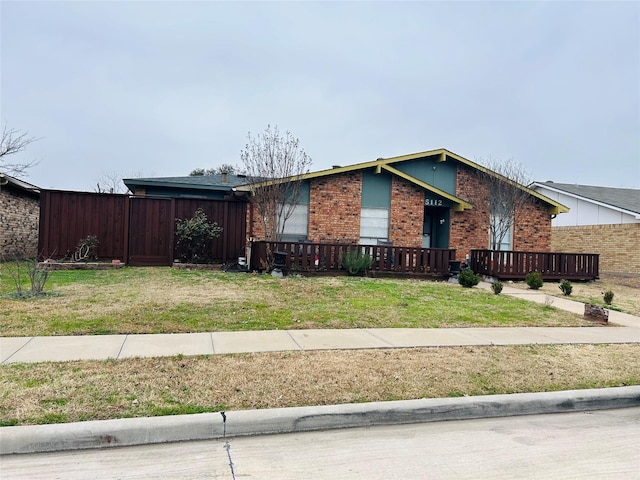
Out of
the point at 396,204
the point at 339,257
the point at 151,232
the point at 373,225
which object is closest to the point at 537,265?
the point at 396,204

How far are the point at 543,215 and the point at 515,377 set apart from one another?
15941 millimetres

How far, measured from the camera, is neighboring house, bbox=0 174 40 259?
17781 millimetres

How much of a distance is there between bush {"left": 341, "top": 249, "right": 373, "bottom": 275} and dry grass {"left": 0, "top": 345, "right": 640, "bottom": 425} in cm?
720

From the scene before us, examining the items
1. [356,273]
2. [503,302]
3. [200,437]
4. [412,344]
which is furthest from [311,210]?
[200,437]

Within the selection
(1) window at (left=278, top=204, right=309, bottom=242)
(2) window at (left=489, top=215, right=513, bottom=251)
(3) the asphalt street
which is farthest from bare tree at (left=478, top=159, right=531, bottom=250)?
(3) the asphalt street

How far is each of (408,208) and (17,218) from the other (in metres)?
16.4

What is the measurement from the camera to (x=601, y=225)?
21.8 m

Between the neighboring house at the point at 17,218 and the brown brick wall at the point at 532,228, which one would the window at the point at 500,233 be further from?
the neighboring house at the point at 17,218

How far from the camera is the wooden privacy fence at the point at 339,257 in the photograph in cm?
1330

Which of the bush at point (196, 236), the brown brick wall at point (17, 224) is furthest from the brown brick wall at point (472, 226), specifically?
the brown brick wall at point (17, 224)

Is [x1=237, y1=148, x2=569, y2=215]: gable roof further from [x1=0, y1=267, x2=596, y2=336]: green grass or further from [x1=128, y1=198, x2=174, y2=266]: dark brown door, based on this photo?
[x1=0, y1=267, x2=596, y2=336]: green grass

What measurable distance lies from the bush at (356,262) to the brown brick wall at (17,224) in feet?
41.2

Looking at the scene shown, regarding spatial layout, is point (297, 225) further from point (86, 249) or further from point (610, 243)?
point (610, 243)

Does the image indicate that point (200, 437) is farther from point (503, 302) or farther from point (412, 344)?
point (503, 302)
